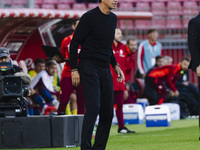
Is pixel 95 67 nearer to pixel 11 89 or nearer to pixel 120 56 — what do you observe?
pixel 11 89

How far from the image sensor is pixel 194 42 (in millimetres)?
7715

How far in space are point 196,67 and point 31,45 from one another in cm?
609

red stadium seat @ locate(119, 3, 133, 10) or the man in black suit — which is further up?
red stadium seat @ locate(119, 3, 133, 10)

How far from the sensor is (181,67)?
1441cm

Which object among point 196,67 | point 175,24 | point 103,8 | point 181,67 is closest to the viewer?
point 103,8

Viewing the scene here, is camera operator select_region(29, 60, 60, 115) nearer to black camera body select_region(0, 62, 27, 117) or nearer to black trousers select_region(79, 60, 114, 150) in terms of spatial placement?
black camera body select_region(0, 62, 27, 117)

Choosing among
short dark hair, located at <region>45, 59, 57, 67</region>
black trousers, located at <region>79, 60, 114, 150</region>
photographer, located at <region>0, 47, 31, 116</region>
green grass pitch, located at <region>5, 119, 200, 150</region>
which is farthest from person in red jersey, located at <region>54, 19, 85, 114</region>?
short dark hair, located at <region>45, 59, 57, 67</region>

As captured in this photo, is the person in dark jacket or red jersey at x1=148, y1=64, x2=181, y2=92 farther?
red jersey at x1=148, y1=64, x2=181, y2=92

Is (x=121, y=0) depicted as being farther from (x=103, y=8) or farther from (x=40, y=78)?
(x=103, y=8)

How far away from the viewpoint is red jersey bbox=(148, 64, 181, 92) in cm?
1416

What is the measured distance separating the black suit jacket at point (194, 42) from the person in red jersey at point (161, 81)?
6301 millimetres

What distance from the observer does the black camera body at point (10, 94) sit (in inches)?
309

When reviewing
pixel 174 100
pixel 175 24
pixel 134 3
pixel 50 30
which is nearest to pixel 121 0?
pixel 134 3

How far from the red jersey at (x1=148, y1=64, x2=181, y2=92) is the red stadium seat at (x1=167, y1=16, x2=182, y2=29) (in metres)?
8.56
